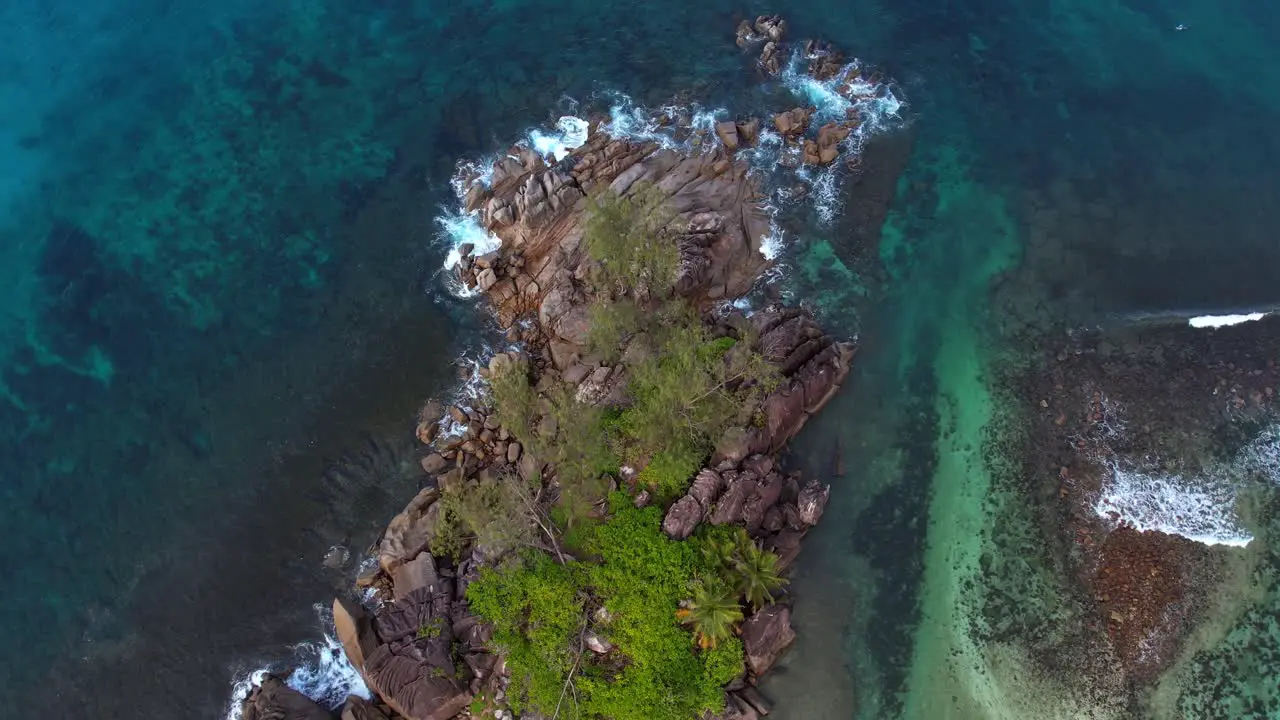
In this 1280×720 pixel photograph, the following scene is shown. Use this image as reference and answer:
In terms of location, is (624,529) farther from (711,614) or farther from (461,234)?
(461,234)

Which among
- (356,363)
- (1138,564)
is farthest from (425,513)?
(1138,564)

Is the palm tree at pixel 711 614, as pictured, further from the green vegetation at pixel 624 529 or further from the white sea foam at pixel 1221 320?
the white sea foam at pixel 1221 320

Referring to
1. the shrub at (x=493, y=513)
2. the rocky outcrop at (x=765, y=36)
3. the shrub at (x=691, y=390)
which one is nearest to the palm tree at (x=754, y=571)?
the shrub at (x=691, y=390)

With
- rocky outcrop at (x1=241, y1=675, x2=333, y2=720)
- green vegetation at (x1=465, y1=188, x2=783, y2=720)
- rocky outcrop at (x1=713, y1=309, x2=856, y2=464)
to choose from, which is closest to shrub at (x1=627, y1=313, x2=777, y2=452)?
green vegetation at (x1=465, y1=188, x2=783, y2=720)

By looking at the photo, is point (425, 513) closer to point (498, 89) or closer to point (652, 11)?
point (498, 89)

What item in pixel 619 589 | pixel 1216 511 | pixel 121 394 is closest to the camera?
pixel 619 589

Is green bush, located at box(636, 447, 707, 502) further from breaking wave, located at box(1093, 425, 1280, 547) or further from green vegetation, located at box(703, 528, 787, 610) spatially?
breaking wave, located at box(1093, 425, 1280, 547)

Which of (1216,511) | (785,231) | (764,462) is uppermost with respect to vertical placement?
(785,231)
